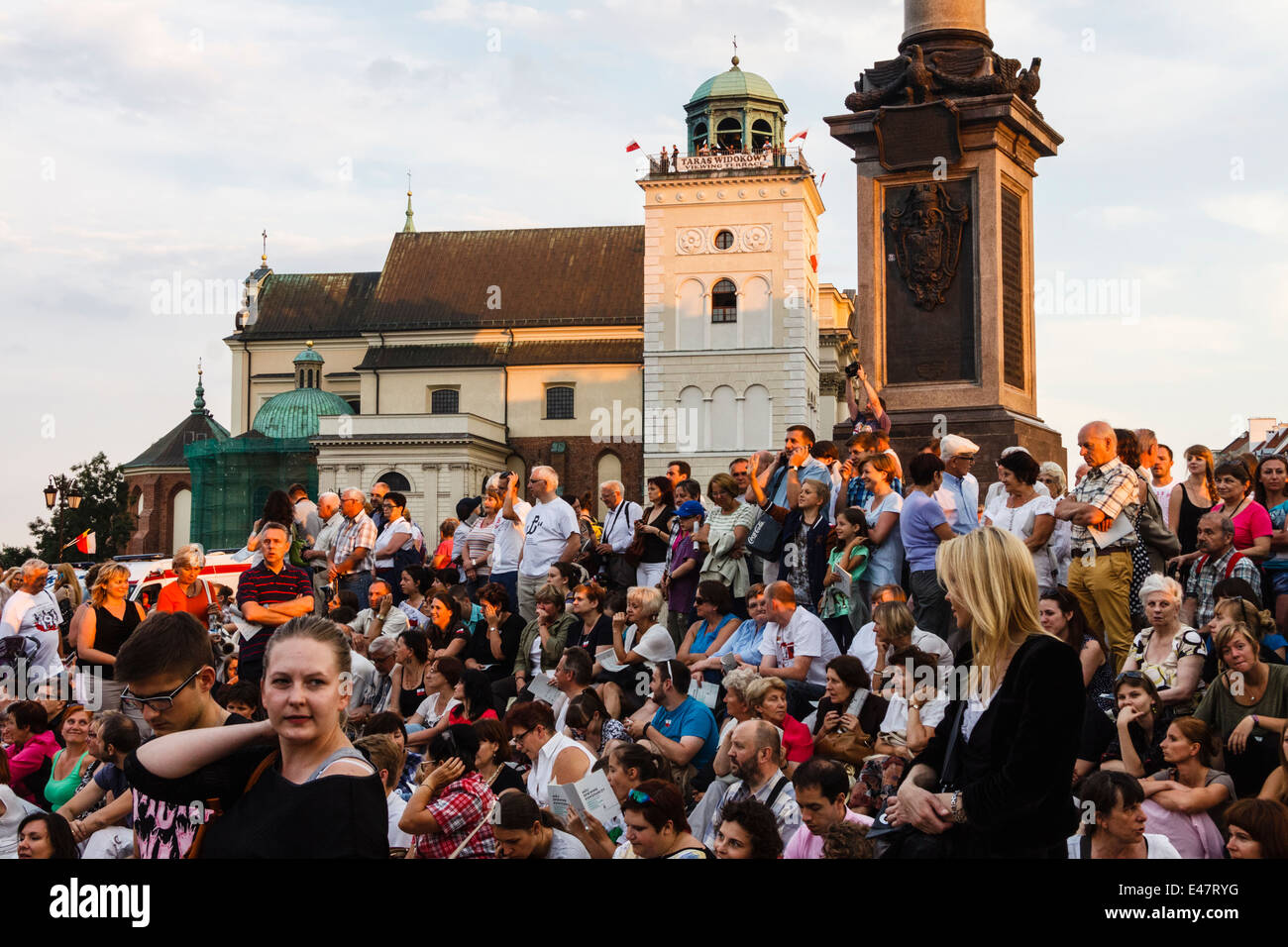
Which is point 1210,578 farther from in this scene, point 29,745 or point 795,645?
point 29,745

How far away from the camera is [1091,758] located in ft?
25.4

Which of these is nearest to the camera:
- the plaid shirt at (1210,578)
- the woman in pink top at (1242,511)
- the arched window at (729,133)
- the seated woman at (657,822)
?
the seated woman at (657,822)

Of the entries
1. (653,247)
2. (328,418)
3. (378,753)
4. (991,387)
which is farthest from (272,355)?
(378,753)

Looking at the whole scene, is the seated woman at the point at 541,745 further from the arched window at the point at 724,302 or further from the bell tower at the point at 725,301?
the arched window at the point at 724,302

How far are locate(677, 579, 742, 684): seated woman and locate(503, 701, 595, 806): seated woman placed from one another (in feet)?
8.03

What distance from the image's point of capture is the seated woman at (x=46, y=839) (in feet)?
21.8

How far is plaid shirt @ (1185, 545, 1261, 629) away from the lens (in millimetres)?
8984

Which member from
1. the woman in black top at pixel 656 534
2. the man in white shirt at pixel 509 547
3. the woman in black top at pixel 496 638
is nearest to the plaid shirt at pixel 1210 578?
the woman in black top at pixel 656 534

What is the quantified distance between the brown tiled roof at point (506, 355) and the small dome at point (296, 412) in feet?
9.00

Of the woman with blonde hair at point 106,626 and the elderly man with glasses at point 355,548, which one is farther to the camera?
the elderly man with glasses at point 355,548

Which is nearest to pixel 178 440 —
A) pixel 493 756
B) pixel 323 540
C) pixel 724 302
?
pixel 724 302
